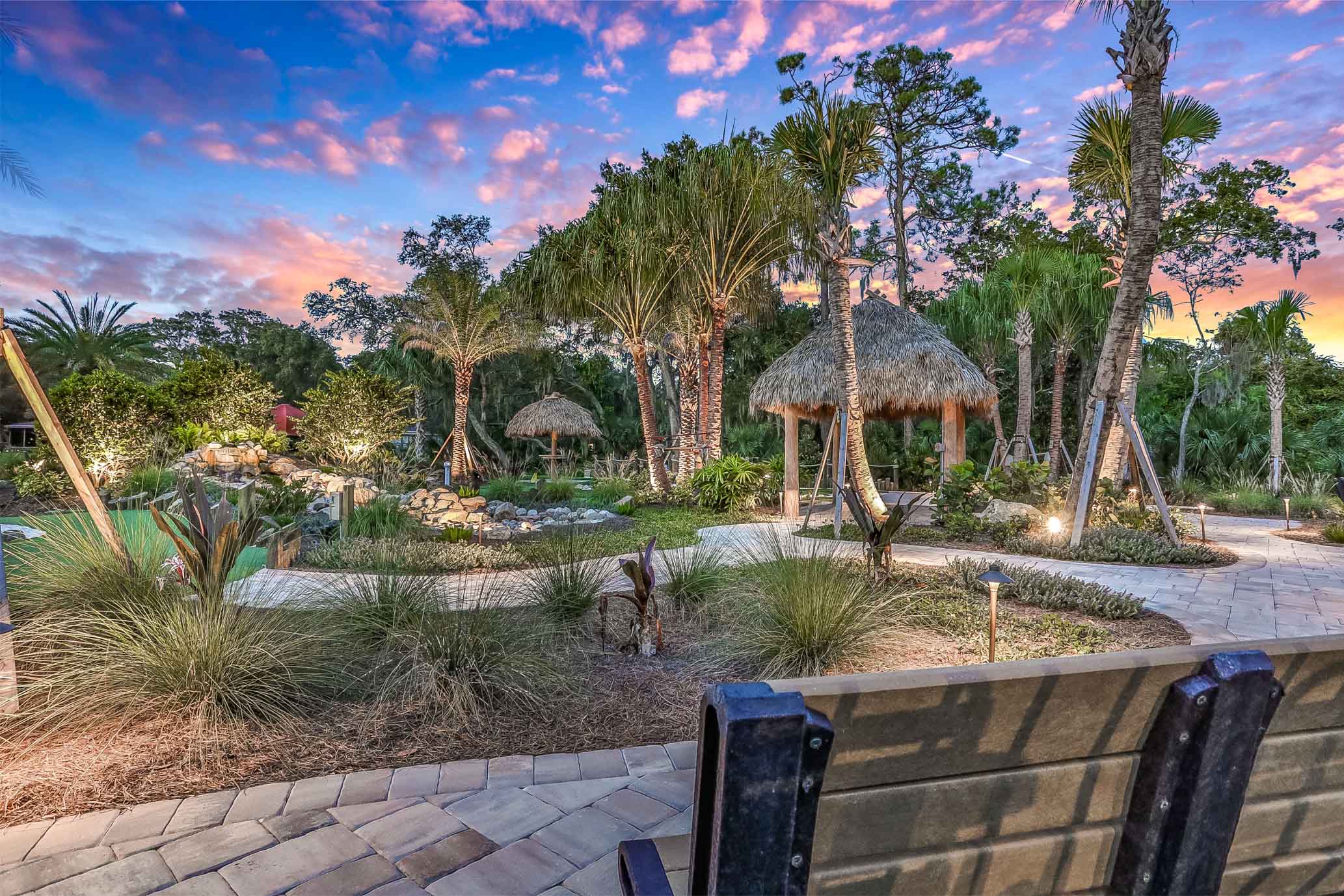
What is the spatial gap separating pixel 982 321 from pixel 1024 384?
186 centimetres

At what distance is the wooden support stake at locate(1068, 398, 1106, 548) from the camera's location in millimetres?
6961

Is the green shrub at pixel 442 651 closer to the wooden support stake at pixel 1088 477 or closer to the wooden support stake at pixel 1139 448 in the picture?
the wooden support stake at pixel 1088 477

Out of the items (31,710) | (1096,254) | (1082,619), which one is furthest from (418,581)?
(1096,254)

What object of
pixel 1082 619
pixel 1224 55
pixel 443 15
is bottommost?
pixel 1082 619

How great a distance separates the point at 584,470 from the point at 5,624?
1538 cm

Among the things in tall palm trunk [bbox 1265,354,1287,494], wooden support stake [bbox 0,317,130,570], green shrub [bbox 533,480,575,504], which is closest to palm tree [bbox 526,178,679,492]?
green shrub [bbox 533,480,575,504]

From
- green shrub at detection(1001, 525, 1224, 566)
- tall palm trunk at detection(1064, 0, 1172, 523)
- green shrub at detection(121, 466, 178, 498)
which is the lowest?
green shrub at detection(1001, 525, 1224, 566)

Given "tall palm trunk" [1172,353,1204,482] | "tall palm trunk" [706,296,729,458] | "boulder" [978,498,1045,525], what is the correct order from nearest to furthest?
"boulder" [978,498,1045,525] → "tall palm trunk" [706,296,729,458] → "tall palm trunk" [1172,353,1204,482]

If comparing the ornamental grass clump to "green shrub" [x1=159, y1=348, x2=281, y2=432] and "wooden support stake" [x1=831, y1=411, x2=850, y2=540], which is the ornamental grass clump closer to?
"wooden support stake" [x1=831, y1=411, x2=850, y2=540]

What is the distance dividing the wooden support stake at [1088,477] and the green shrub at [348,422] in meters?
12.5

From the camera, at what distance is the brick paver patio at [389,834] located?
175 centimetres

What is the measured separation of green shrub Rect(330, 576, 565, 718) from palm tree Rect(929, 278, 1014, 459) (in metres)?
13.4

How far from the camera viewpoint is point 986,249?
774 inches

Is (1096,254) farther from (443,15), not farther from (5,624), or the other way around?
(5,624)
